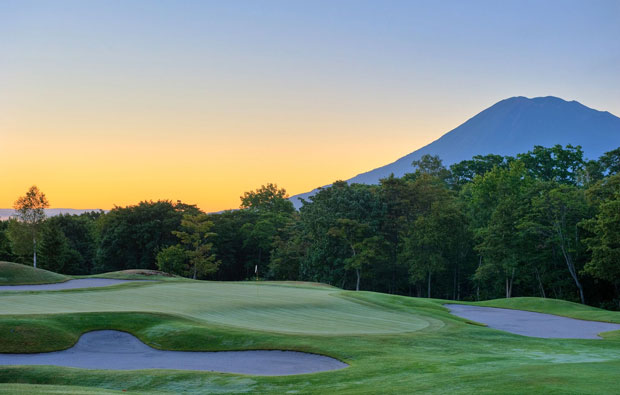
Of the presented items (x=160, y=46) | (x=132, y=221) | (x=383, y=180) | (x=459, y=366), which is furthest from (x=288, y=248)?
(x=459, y=366)

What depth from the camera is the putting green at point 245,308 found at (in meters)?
22.7

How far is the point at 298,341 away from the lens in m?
18.5

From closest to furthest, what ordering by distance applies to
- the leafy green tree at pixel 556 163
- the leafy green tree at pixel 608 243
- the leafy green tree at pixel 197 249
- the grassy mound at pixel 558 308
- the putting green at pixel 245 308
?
the putting green at pixel 245 308 → the grassy mound at pixel 558 308 → the leafy green tree at pixel 608 243 → the leafy green tree at pixel 197 249 → the leafy green tree at pixel 556 163

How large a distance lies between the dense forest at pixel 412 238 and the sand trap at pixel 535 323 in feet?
50.2

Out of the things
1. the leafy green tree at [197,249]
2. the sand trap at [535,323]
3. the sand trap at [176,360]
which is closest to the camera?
the sand trap at [176,360]

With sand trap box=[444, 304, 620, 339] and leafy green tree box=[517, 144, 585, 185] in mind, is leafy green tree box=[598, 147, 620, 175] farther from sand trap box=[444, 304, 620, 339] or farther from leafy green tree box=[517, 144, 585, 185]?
sand trap box=[444, 304, 620, 339]

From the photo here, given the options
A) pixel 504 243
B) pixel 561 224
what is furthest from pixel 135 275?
pixel 561 224

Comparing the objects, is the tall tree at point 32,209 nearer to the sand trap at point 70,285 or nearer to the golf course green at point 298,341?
the sand trap at point 70,285

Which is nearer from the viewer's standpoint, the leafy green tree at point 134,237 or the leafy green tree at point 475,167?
the leafy green tree at point 134,237

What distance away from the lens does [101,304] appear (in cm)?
2531

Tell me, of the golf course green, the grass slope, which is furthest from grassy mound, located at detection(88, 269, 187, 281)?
the grass slope

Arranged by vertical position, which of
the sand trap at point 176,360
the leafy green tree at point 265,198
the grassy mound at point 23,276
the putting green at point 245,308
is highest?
the leafy green tree at point 265,198

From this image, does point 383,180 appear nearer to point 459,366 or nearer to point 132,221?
point 132,221

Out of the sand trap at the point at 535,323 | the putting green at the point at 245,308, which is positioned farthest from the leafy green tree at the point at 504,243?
the putting green at the point at 245,308
